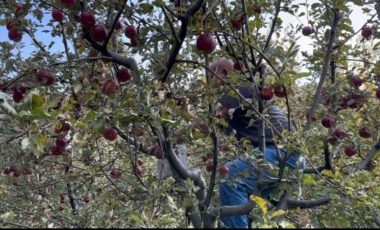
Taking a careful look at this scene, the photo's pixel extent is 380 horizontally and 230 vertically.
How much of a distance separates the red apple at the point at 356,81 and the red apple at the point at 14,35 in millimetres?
2015

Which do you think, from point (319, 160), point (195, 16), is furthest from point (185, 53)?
point (319, 160)

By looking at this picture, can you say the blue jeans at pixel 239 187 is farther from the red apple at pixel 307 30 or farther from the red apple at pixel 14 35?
the red apple at pixel 14 35

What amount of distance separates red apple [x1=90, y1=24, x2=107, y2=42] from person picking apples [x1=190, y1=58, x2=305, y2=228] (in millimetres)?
596

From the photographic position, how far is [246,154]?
253 cm

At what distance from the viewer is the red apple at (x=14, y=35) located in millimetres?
2684

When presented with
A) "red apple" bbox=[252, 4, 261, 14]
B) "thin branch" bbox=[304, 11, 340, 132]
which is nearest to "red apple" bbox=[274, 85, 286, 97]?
"thin branch" bbox=[304, 11, 340, 132]

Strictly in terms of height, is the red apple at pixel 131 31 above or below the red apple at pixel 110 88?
above

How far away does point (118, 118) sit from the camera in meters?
1.74

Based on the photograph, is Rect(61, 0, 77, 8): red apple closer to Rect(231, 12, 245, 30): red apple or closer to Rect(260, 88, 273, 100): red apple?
Rect(231, 12, 245, 30): red apple

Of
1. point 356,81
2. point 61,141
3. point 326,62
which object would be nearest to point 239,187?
point 326,62

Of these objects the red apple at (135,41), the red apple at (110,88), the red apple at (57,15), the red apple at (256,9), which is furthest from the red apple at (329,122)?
the red apple at (57,15)

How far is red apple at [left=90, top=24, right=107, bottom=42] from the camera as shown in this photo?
2.33 m

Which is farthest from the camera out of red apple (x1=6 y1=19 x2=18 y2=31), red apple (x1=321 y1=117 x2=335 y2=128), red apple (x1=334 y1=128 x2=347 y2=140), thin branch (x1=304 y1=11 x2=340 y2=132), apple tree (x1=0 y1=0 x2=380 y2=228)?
red apple (x1=321 y1=117 x2=335 y2=128)

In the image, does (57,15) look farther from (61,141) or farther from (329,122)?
(329,122)
